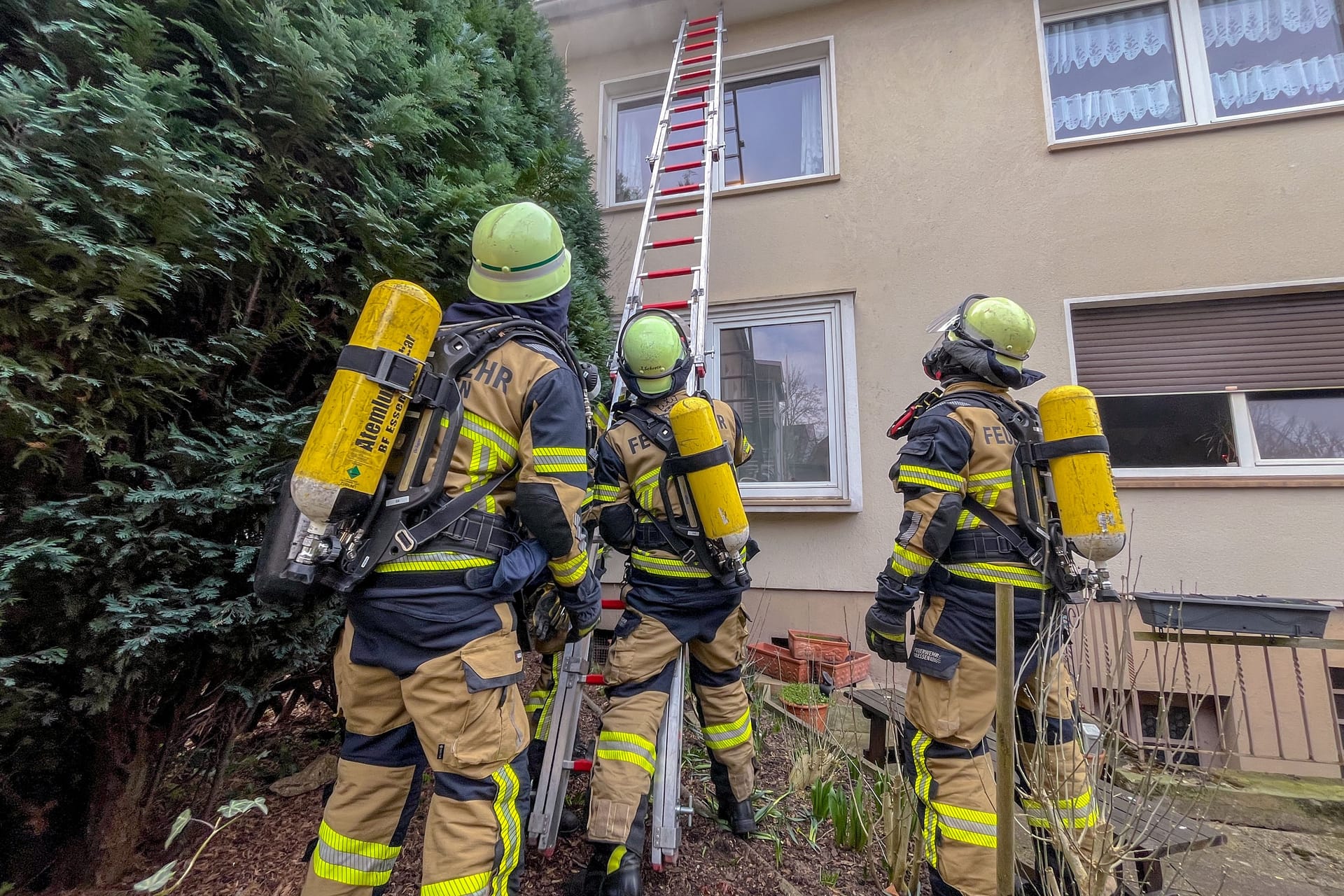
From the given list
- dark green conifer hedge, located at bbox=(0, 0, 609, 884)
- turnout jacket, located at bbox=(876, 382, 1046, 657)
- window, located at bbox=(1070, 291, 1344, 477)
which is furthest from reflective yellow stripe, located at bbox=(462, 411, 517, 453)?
window, located at bbox=(1070, 291, 1344, 477)

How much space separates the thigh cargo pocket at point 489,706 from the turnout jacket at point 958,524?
1390mm

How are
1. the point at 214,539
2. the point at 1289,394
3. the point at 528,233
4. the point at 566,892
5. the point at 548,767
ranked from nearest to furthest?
the point at 214,539, the point at 528,233, the point at 566,892, the point at 548,767, the point at 1289,394

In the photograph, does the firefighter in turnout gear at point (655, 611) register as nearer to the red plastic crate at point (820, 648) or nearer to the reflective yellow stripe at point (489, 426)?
the reflective yellow stripe at point (489, 426)

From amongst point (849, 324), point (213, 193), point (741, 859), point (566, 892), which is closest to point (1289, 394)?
point (849, 324)

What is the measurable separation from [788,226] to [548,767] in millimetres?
4404

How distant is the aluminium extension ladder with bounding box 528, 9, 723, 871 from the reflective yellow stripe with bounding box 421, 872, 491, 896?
0.74 m

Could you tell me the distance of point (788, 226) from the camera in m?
4.83

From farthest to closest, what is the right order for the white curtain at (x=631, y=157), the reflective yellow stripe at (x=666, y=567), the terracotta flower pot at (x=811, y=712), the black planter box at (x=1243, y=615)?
the white curtain at (x=631, y=157) → the terracotta flower pot at (x=811, y=712) → the black planter box at (x=1243, y=615) → the reflective yellow stripe at (x=666, y=567)

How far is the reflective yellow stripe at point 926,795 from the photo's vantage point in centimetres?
196

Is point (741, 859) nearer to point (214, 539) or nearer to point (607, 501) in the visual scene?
point (607, 501)

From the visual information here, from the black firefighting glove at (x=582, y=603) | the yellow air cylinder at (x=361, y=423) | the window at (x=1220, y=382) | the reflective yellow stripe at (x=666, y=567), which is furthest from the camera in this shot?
the window at (x=1220, y=382)

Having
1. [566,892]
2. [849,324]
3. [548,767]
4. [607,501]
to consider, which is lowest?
[566,892]

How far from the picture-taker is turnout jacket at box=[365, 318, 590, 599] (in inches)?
65.7

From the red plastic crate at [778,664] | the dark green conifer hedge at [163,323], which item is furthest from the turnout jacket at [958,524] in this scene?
the dark green conifer hedge at [163,323]
